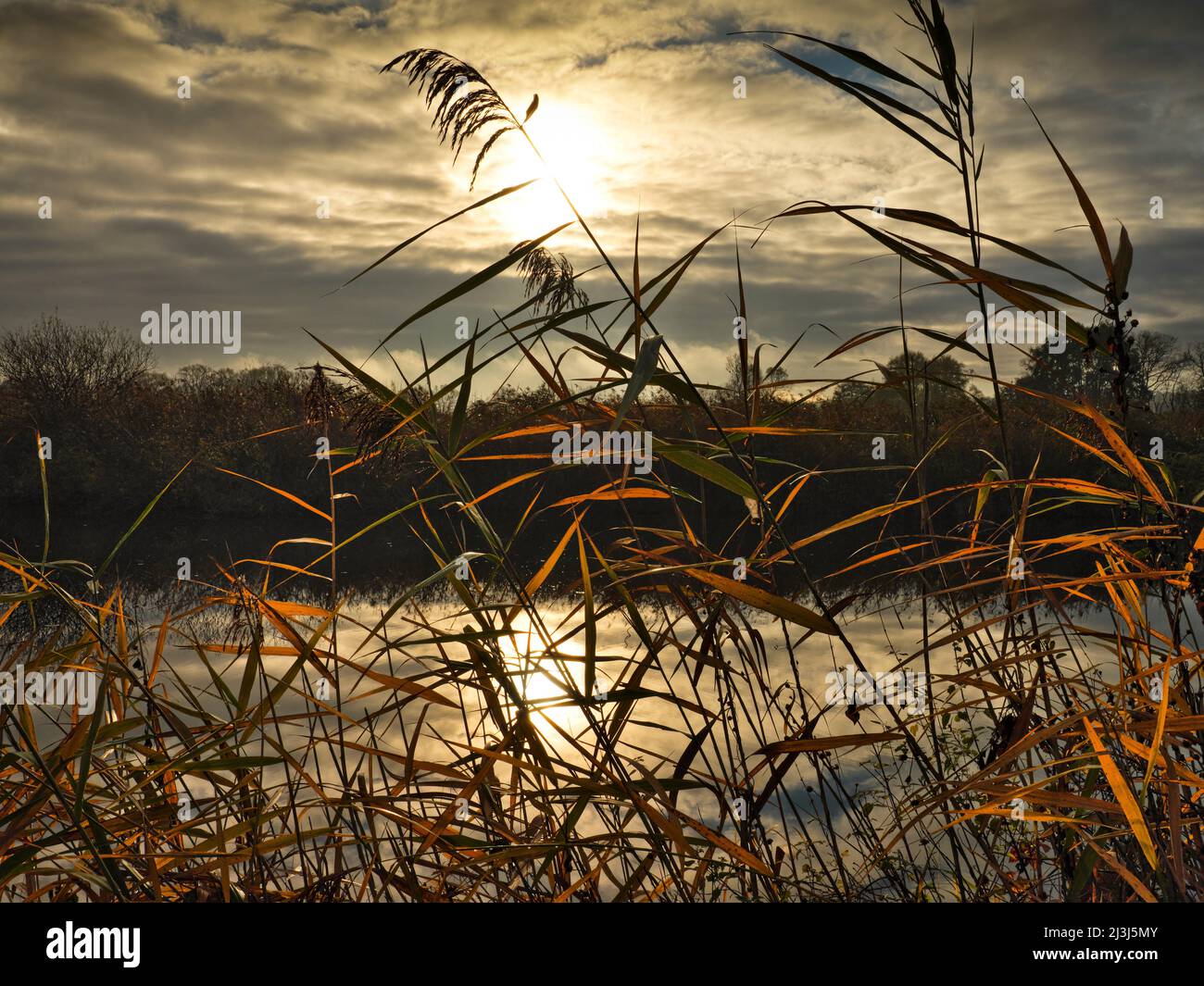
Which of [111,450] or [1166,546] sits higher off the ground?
[111,450]

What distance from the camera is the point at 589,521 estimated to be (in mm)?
11227

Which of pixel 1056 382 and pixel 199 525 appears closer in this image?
pixel 1056 382

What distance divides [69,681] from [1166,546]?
159 cm

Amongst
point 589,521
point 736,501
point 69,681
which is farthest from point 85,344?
point 69,681

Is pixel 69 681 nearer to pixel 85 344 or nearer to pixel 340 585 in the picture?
pixel 340 585

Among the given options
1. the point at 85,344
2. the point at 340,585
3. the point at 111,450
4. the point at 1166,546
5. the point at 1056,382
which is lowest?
the point at 340,585

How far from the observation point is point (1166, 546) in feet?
3.35

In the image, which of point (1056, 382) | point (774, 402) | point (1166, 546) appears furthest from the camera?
point (774, 402)
